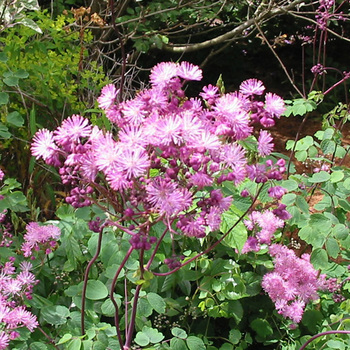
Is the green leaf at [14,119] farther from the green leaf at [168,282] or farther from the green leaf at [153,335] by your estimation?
the green leaf at [153,335]

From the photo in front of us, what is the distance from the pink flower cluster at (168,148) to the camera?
1.16 meters

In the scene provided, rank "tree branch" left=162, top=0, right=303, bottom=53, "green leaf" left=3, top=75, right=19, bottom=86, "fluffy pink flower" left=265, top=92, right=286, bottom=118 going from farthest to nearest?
"tree branch" left=162, top=0, right=303, bottom=53
"green leaf" left=3, top=75, right=19, bottom=86
"fluffy pink flower" left=265, top=92, right=286, bottom=118

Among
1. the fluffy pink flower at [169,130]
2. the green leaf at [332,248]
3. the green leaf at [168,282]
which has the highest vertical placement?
the fluffy pink flower at [169,130]

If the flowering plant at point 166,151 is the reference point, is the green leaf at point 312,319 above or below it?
below

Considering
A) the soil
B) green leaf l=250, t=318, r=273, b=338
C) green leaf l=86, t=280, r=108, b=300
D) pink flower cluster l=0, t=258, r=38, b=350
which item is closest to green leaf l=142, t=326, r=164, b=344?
green leaf l=86, t=280, r=108, b=300

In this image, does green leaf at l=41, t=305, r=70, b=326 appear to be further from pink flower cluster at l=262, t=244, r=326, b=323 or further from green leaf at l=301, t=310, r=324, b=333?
green leaf at l=301, t=310, r=324, b=333

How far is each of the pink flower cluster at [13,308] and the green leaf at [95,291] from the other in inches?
6.7

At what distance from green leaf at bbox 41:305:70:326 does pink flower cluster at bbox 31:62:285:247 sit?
1.70 ft

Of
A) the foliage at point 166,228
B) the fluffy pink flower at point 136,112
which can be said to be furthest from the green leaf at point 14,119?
the fluffy pink flower at point 136,112

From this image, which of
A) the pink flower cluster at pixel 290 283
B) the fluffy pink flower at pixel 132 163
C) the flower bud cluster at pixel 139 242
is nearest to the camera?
the fluffy pink flower at pixel 132 163

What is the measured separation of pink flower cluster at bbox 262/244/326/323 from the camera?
1944mm

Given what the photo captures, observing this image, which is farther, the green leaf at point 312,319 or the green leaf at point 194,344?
the green leaf at point 312,319

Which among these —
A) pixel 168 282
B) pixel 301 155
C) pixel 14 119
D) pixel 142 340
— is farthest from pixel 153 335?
pixel 301 155

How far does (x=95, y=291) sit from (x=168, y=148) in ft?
A: 2.21
